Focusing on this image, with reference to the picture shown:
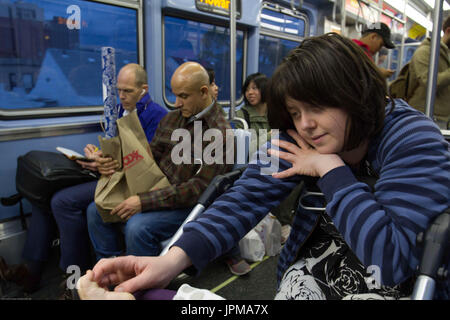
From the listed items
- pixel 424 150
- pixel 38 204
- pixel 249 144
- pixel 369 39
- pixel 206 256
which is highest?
pixel 369 39

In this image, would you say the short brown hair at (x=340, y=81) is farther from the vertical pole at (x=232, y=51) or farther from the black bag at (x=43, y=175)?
the black bag at (x=43, y=175)

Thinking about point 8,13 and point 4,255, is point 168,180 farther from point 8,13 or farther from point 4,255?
point 8,13

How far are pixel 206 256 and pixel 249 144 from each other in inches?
54.5

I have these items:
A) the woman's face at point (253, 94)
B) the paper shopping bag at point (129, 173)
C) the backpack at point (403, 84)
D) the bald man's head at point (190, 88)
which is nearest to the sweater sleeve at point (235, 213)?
the paper shopping bag at point (129, 173)

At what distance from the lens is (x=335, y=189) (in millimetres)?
780

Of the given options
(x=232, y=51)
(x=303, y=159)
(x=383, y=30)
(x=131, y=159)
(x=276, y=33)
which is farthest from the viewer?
(x=276, y=33)

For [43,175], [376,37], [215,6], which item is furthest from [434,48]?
[215,6]

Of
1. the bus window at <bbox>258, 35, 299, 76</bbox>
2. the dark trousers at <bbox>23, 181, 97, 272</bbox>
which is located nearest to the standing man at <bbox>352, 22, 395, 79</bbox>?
the bus window at <bbox>258, 35, 299, 76</bbox>

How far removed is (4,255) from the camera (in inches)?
95.7

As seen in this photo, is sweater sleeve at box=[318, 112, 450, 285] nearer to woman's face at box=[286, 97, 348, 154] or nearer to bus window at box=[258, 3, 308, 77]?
woman's face at box=[286, 97, 348, 154]

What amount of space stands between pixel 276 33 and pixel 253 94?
1691mm

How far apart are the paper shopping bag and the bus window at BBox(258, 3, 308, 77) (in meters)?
3.25

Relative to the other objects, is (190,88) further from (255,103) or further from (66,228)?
(255,103)
